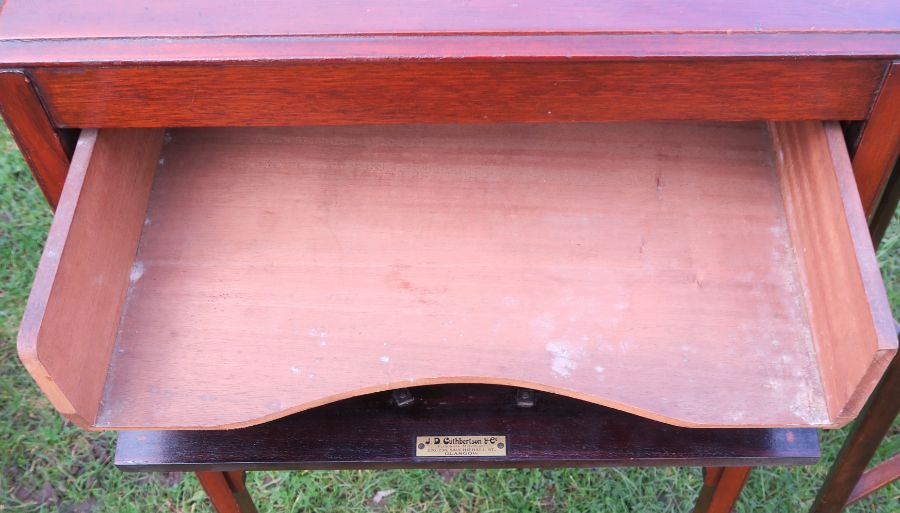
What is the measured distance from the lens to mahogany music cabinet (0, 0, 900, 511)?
104 cm

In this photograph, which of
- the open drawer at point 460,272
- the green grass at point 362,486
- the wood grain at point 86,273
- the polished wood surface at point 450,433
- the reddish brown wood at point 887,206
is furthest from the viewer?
the green grass at point 362,486

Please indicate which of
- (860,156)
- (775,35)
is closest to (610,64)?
(775,35)

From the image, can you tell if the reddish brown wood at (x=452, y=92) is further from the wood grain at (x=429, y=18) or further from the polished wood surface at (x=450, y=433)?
the polished wood surface at (x=450, y=433)

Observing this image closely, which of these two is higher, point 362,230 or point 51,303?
point 51,303

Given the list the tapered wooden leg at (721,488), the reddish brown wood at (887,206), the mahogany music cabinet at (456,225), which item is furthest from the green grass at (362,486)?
the mahogany music cabinet at (456,225)

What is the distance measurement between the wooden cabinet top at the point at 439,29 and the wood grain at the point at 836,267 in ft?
0.50

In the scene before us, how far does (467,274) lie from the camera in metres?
1.27

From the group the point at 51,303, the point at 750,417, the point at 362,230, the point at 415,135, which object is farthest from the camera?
the point at 415,135

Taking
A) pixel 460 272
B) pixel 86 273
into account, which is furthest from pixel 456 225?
pixel 86 273

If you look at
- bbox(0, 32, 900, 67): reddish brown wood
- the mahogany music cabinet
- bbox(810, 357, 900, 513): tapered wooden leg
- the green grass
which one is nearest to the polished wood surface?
the mahogany music cabinet

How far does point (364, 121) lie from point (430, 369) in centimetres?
32

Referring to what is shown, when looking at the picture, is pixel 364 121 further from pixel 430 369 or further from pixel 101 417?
pixel 101 417

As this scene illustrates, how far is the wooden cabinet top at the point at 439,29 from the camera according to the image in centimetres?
103

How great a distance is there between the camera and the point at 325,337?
1.20m
